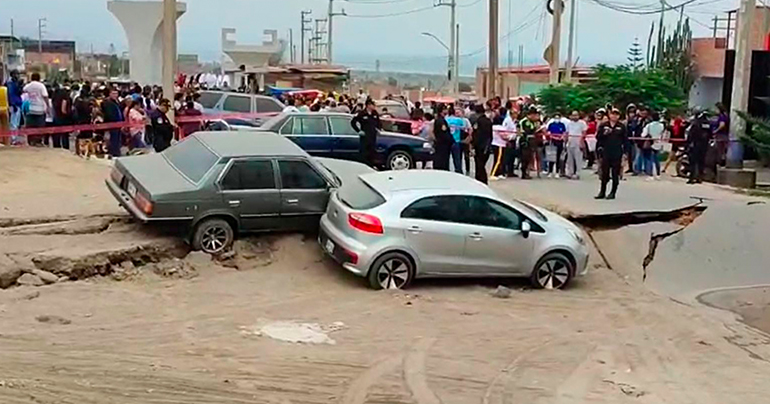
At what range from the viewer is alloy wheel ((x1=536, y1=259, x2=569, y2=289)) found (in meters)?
14.3

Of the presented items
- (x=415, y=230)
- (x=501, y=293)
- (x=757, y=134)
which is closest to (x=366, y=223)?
(x=415, y=230)

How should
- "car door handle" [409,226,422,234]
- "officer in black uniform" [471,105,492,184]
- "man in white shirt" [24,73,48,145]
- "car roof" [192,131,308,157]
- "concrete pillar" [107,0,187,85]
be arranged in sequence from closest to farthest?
1. "car door handle" [409,226,422,234]
2. "car roof" [192,131,308,157]
3. "officer in black uniform" [471,105,492,184]
4. "man in white shirt" [24,73,48,145]
5. "concrete pillar" [107,0,187,85]

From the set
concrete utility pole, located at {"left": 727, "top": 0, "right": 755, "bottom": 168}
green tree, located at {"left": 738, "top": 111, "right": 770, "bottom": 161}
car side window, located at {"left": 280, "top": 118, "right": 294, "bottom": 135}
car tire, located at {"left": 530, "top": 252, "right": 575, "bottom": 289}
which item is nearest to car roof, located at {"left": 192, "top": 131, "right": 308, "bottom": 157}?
car tire, located at {"left": 530, "top": 252, "right": 575, "bottom": 289}

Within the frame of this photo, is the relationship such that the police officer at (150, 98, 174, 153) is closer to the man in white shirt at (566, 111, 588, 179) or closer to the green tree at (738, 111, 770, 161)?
the man in white shirt at (566, 111, 588, 179)

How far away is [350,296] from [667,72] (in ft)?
112

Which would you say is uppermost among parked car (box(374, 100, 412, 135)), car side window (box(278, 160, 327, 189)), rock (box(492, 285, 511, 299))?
parked car (box(374, 100, 412, 135))

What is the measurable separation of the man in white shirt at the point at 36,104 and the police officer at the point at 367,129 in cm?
683

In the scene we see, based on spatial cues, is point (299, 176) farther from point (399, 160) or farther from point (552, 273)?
point (399, 160)

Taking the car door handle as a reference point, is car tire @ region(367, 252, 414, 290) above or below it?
below

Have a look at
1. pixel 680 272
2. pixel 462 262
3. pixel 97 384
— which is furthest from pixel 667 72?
pixel 97 384

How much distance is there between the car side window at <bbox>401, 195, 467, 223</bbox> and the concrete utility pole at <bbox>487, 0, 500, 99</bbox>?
1825 cm

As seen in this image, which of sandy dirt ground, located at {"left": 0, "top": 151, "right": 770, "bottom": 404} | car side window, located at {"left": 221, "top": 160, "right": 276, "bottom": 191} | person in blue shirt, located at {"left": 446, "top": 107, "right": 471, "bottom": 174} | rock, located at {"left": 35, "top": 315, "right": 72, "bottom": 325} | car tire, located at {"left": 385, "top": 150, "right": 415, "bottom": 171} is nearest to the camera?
sandy dirt ground, located at {"left": 0, "top": 151, "right": 770, "bottom": 404}

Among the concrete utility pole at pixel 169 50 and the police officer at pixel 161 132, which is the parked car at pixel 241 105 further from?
the police officer at pixel 161 132

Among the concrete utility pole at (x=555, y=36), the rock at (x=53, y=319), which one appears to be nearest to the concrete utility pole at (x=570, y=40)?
the concrete utility pole at (x=555, y=36)
